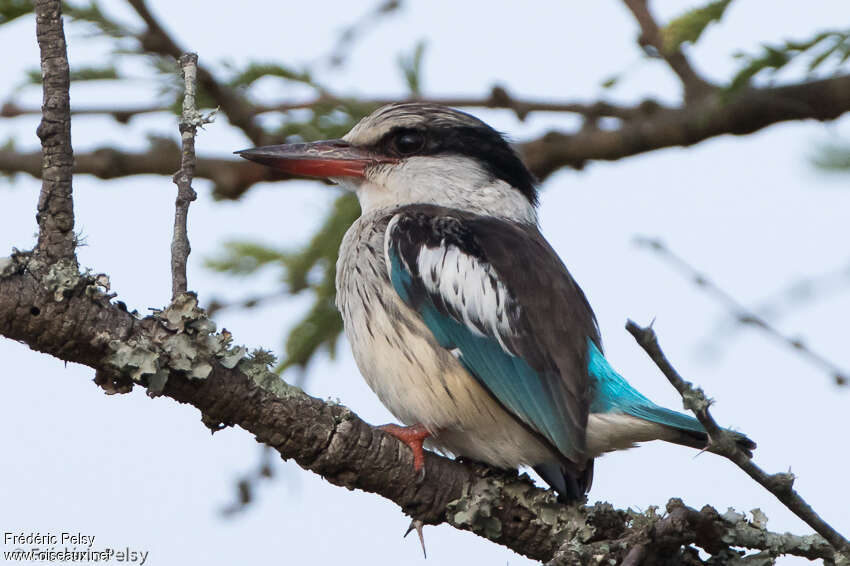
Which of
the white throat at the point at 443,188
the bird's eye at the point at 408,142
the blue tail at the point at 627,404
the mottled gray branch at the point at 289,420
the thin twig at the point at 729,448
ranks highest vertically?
the bird's eye at the point at 408,142

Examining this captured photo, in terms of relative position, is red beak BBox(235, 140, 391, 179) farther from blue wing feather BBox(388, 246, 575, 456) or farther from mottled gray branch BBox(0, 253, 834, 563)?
mottled gray branch BBox(0, 253, 834, 563)

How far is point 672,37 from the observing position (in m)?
3.54

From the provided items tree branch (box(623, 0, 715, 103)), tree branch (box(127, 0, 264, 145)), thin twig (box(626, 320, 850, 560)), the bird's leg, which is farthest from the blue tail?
tree branch (box(127, 0, 264, 145))

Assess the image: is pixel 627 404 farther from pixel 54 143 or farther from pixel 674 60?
pixel 54 143

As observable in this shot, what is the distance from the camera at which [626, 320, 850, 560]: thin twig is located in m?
2.08

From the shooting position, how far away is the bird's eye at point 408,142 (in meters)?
4.92

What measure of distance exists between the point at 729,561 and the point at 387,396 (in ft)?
4.26

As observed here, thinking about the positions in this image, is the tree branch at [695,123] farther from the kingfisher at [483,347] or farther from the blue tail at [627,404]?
the blue tail at [627,404]

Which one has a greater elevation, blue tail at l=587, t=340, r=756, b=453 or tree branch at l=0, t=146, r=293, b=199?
tree branch at l=0, t=146, r=293, b=199

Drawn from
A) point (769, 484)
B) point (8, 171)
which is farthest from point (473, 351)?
point (8, 171)

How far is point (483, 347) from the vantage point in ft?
12.7

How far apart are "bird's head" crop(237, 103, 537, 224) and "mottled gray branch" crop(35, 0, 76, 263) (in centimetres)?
200

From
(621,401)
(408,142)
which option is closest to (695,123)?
(408,142)

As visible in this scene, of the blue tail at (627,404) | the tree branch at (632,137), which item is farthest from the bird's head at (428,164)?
the blue tail at (627,404)
